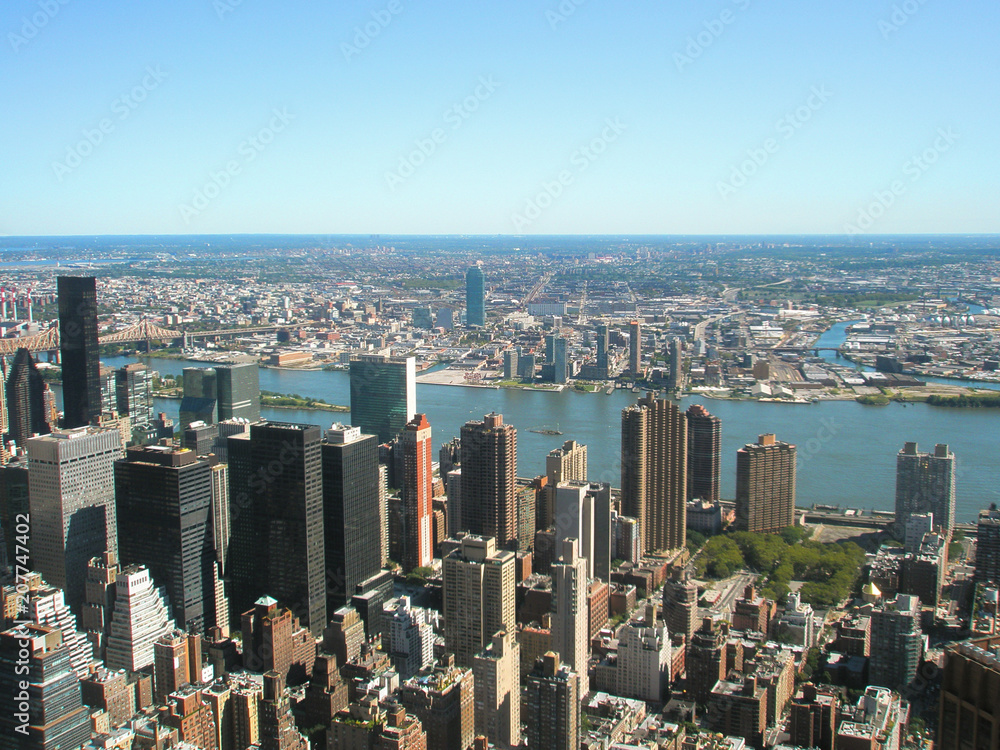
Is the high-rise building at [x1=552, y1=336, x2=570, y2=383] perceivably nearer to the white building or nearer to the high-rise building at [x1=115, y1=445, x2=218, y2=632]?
the high-rise building at [x1=115, y1=445, x2=218, y2=632]

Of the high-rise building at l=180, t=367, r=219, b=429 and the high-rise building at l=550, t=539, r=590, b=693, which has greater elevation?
the high-rise building at l=180, t=367, r=219, b=429

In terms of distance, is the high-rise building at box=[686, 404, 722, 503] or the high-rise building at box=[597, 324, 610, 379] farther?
the high-rise building at box=[597, 324, 610, 379]

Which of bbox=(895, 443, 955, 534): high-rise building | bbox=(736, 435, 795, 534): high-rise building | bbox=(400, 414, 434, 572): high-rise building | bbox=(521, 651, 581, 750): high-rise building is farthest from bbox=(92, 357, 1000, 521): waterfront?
bbox=(521, 651, 581, 750): high-rise building

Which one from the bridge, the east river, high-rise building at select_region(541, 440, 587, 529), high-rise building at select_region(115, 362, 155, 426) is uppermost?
the bridge

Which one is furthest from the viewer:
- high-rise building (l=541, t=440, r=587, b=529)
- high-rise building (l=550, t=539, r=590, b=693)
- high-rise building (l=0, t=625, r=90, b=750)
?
high-rise building (l=541, t=440, r=587, b=529)

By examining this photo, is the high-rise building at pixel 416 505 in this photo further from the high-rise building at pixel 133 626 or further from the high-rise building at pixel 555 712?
the high-rise building at pixel 555 712

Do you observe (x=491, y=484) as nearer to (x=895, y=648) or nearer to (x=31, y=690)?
(x=895, y=648)

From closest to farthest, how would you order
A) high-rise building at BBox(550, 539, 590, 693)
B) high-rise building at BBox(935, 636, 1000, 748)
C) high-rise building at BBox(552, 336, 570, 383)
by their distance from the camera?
high-rise building at BBox(935, 636, 1000, 748) → high-rise building at BBox(550, 539, 590, 693) → high-rise building at BBox(552, 336, 570, 383)
